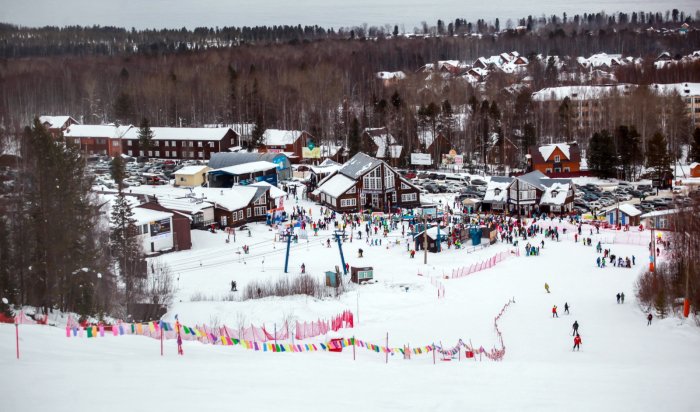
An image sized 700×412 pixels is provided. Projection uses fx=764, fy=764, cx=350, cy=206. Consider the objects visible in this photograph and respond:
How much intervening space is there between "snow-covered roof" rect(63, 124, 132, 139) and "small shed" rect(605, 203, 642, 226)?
39.3 meters

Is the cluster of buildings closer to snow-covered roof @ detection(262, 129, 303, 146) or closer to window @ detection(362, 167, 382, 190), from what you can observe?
window @ detection(362, 167, 382, 190)

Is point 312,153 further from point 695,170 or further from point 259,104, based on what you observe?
point 695,170

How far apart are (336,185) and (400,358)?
24.9m

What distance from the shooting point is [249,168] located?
146ft

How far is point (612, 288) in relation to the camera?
24922 mm

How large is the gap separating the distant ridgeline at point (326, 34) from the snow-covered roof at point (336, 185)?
4449cm

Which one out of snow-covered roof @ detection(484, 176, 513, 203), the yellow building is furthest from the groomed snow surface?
the yellow building

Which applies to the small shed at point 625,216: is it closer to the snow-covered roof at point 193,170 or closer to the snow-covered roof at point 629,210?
the snow-covered roof at point 629,210

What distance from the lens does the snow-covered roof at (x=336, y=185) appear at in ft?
134

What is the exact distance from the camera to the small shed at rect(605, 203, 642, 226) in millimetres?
36062

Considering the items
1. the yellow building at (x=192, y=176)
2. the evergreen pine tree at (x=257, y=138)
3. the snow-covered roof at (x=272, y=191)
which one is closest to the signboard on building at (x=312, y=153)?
the evergreen pine tree at (x=257, y=138)

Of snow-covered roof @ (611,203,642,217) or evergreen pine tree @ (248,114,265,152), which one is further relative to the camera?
evergreen pine tree @ (248,114,265,152)

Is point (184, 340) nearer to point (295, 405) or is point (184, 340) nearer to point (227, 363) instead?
point (227, 363)

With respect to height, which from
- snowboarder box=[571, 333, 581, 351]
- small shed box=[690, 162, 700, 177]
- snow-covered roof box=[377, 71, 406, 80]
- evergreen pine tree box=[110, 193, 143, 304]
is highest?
snow-covered roof box=[377, 71, 406, 80]
